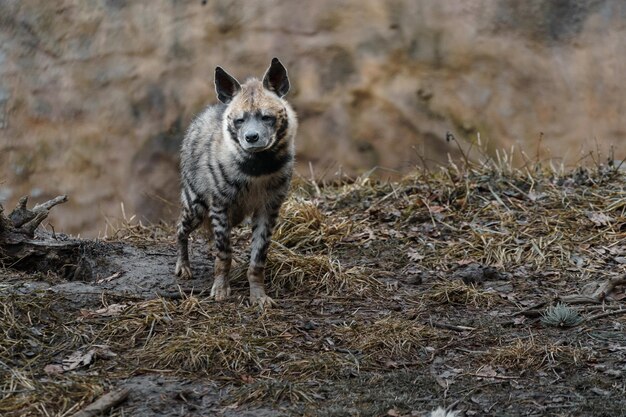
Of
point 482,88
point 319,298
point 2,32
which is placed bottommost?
point 319,298

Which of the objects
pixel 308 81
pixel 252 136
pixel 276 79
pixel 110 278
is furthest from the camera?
pixel 308 81

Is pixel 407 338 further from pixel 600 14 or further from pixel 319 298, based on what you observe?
pixel 600 14

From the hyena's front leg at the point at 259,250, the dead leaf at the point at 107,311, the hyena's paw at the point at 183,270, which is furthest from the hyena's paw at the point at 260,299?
the dead leaf at the point at 107,311

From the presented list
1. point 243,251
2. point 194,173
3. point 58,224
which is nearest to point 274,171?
point 194,173

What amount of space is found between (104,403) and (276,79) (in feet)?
10.2

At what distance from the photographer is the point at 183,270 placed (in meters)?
7.85

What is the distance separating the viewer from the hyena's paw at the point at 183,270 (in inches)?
308

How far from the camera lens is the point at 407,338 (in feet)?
20.5

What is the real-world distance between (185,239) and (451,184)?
9.79ft

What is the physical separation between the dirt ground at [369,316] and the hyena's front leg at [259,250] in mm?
150

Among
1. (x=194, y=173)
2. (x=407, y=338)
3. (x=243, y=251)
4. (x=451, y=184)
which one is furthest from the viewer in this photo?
(x=451, y=184)

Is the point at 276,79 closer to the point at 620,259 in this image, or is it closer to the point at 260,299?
the point at 260,299

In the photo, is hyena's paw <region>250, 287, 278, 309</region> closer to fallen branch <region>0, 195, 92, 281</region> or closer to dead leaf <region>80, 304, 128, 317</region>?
dead leaf <region>80, 304, 128, 317</region>

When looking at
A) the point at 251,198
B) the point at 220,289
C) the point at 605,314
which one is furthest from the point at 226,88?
the point at 605,314
